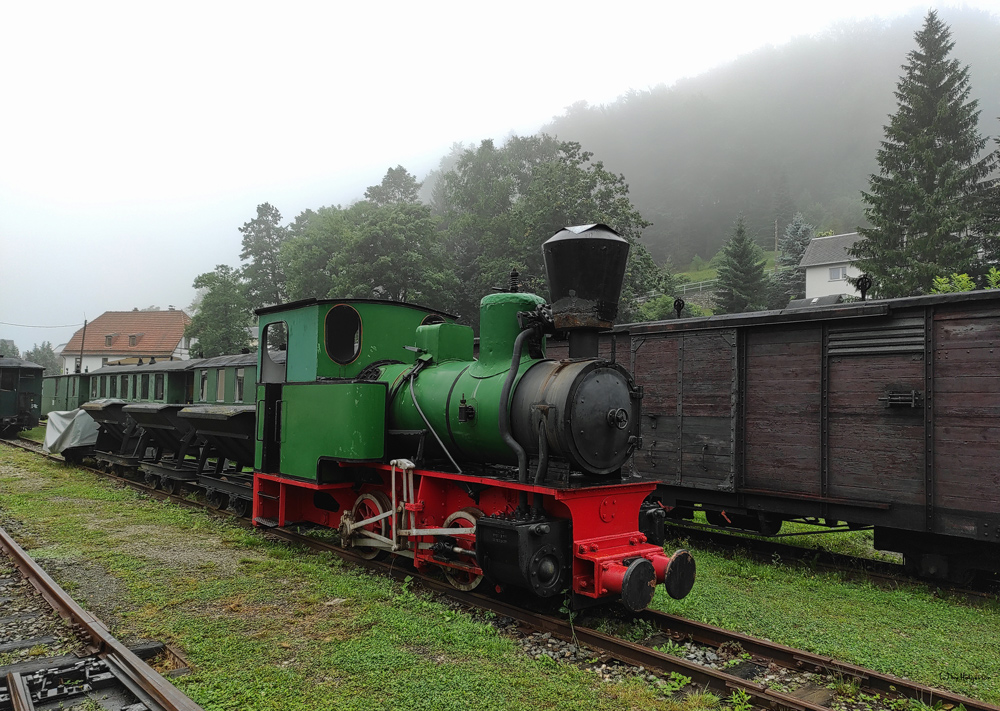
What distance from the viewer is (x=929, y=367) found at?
22.1 ft

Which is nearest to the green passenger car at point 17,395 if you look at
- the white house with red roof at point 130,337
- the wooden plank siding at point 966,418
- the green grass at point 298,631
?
the green grass at point 298,631

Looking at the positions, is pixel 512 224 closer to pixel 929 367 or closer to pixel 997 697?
pixel 929 367

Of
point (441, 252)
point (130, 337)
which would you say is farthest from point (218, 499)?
point (130, 337)

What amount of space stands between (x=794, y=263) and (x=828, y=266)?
7.32 m

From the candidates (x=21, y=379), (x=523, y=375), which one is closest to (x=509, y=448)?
(x=523, y=375)

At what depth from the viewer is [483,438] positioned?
6.21 metres

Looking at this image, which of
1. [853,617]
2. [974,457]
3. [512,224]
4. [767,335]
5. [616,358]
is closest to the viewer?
[853,617]

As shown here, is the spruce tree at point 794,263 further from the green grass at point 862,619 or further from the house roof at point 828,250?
the green grass at point 862,619

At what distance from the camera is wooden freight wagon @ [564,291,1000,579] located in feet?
21.2

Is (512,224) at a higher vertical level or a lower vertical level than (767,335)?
higher

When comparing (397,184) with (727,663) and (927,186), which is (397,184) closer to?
(927,186)

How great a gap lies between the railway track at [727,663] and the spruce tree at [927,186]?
93.8 ft

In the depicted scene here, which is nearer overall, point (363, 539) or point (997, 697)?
point (997, 697)

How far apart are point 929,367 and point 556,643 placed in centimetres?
487
